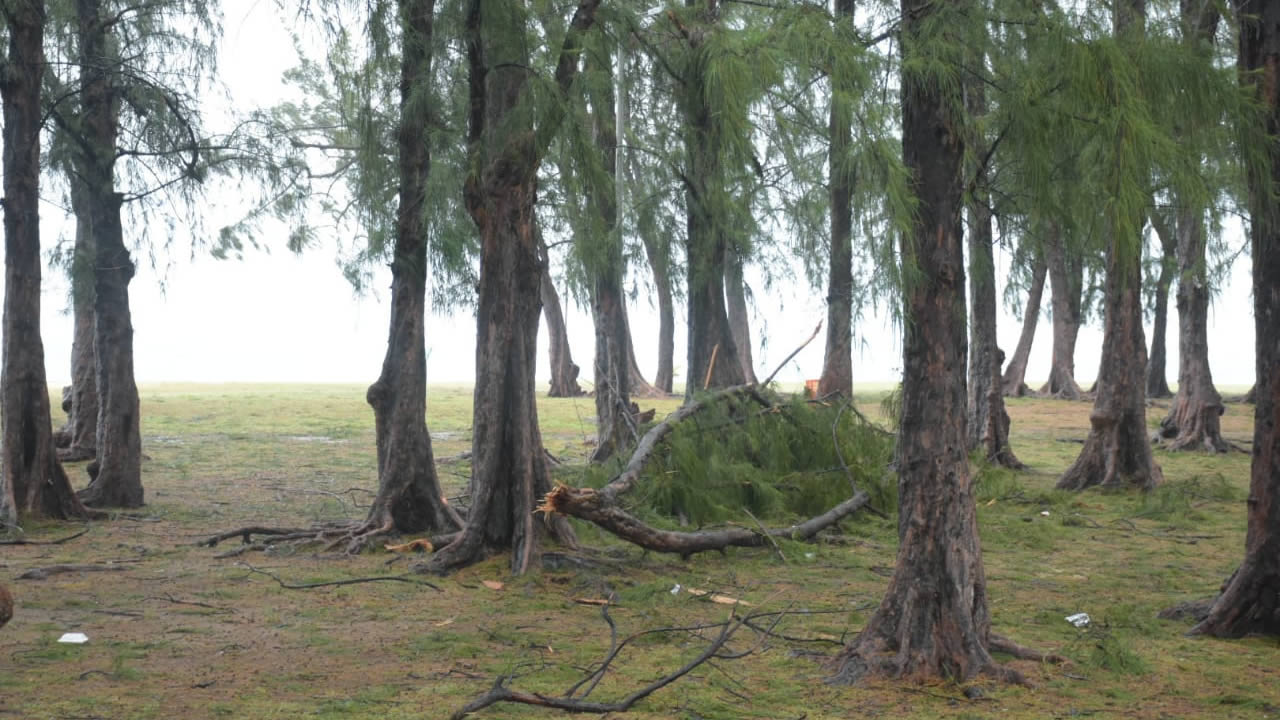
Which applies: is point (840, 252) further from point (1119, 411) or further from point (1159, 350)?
point (1159, 350)

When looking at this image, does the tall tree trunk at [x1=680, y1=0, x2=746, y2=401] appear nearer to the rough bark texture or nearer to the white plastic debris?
the rough bark texture

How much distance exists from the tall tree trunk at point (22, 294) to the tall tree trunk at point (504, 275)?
5.10 meters

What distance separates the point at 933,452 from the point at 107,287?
10.6 meters

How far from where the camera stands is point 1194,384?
62.0ft

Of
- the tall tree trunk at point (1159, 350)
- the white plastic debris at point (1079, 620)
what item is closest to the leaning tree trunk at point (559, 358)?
the tall tree trunk at point (1159, 350)

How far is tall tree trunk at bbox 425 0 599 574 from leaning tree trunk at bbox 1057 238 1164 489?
763 centimetres

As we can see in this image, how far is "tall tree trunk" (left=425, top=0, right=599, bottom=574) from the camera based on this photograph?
9.09m

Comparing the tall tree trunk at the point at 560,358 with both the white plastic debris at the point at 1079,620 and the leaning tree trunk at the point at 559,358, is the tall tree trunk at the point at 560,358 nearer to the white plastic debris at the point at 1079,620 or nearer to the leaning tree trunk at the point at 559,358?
the leaning tree trunk at the point at 559,358

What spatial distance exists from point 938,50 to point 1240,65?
2.50 m

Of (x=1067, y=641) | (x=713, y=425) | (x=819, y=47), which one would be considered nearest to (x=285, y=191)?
(x=713, y=425)

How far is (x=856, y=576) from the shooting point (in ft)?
29.3

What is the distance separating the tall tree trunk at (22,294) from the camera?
11609 millimetres

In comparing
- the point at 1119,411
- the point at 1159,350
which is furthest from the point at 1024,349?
the point at 1119,411

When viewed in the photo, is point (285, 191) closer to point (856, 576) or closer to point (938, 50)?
point (856, 576)
